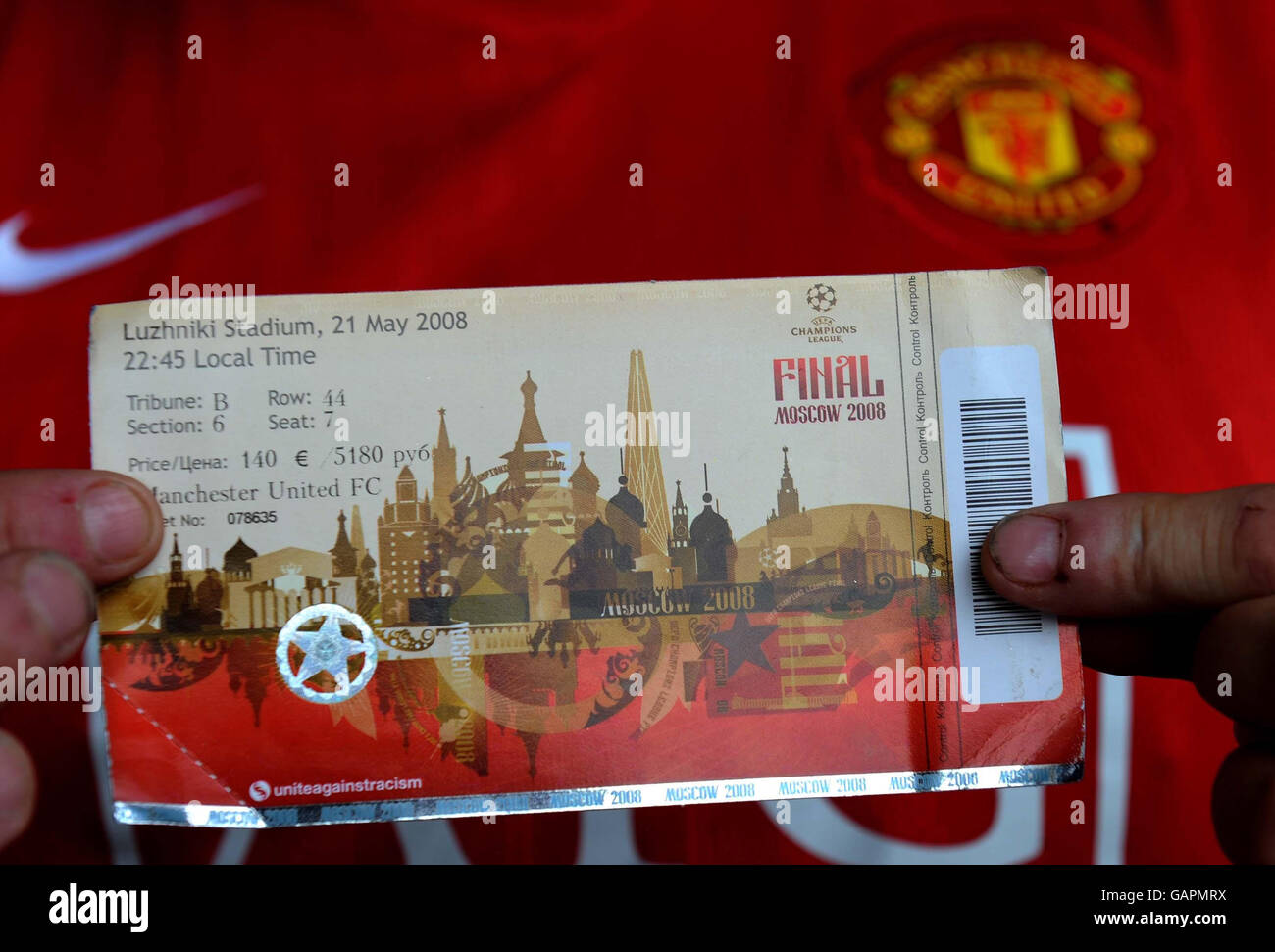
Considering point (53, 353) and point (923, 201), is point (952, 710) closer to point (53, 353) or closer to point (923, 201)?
point (923, 201)

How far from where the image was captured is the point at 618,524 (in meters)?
0.61

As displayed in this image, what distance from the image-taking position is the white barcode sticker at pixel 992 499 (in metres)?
0.60

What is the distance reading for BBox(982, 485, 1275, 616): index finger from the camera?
561 mm

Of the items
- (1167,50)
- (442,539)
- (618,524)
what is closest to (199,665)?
(442,539)

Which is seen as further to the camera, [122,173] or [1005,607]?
[122,173]

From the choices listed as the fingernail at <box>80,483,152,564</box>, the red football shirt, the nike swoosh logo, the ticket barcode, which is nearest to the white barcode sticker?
the ticket barcode

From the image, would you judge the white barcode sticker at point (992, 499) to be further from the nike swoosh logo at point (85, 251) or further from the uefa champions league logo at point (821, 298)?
the nike swoosh logo at point (85, 251)

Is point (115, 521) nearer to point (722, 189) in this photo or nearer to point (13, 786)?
point (13, 786)

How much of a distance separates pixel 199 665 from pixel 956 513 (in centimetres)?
54

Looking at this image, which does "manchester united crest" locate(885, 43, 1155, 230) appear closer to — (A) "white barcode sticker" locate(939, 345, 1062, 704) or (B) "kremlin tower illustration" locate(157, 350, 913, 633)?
(A) "white barcode sticker" locate(939, 345, 1062, 704)

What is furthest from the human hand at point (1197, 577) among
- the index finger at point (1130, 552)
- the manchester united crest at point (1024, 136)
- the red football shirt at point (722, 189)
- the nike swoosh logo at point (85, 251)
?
the nike swoosh logo at point (85, 251)

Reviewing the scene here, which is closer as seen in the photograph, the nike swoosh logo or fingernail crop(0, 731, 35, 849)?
fingernail crop(0, 731, 35, 849)

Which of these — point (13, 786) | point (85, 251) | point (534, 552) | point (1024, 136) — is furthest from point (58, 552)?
point (1024, 136)

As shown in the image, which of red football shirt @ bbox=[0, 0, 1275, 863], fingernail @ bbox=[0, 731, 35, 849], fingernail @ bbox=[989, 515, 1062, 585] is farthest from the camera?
red football shirt @ bbox=[0, 0, 1275, 863]
